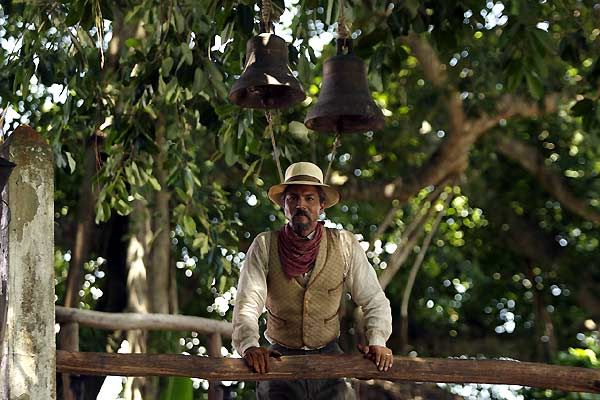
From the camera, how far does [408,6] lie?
20.2 ft

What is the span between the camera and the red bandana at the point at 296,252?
5.32m

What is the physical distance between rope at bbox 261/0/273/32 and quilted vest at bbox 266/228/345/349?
3.26 feet

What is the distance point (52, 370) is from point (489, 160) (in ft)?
25.6

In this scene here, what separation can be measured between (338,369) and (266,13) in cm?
168

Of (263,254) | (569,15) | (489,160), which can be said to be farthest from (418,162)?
(263,254)

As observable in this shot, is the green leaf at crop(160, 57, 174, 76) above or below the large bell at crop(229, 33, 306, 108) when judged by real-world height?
above

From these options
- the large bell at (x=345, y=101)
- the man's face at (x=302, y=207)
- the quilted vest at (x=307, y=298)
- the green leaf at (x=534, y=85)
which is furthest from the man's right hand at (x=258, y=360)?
the green leaf at (x=534, y=85)

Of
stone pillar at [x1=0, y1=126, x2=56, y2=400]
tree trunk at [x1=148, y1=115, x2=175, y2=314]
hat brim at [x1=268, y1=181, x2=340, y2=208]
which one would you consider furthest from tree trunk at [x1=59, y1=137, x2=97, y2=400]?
stone pillar at [x1=0, y1=126, x2=56, y2=400]

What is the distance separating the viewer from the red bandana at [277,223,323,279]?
17.4 feet

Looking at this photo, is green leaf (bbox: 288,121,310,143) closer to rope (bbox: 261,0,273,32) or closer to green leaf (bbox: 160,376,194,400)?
rope (bbox: 261,0,273,32)

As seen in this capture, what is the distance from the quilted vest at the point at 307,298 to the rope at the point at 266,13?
99cm

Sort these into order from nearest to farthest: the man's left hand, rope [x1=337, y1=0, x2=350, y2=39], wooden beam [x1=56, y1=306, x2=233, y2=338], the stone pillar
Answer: the stone pillar < the man's left hand < rope [x1=337, y1=0, x2=350, y2=39] < wooden beam [x1=56, y1=306, x2=233, y2=338]

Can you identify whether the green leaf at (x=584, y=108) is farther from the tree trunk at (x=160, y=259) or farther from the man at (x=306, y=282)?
the tree trunk at (x=160, y=259)

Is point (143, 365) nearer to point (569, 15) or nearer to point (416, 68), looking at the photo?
point (569, 15)
